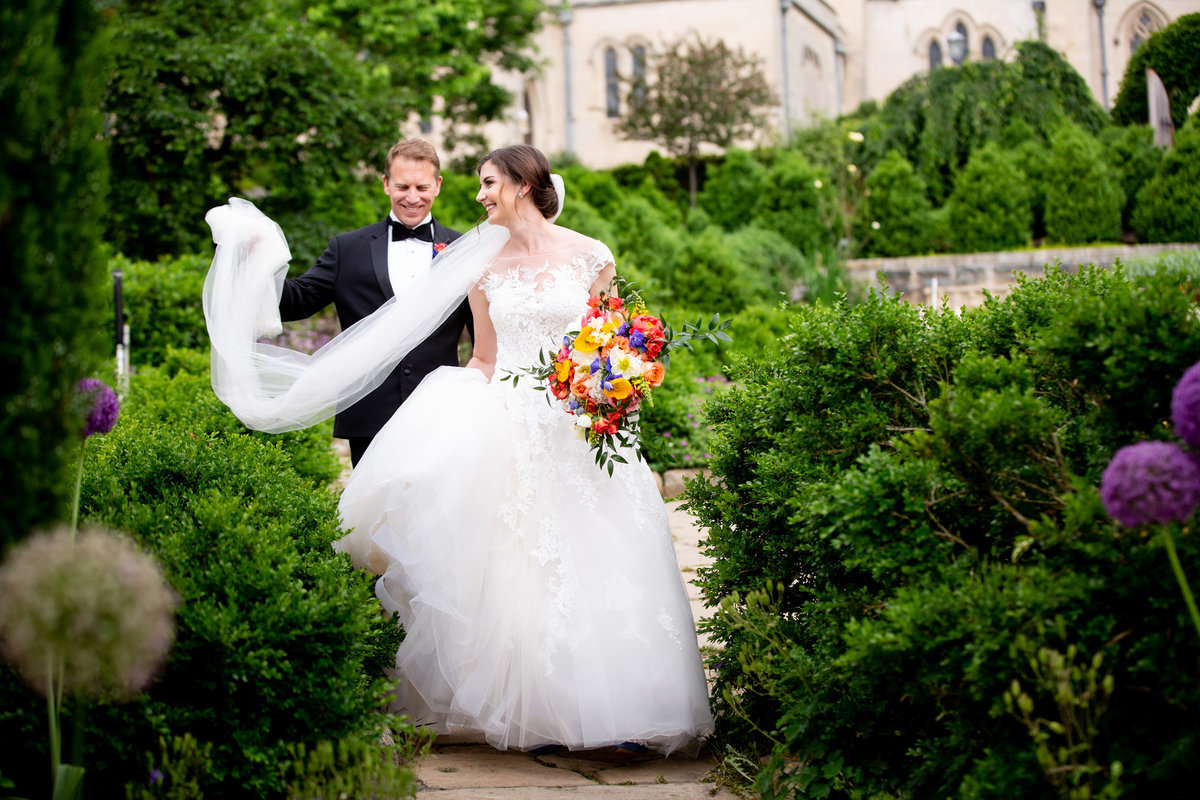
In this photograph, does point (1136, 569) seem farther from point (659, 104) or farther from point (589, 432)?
point (659, 104)

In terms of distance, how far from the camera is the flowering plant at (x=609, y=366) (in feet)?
12.8

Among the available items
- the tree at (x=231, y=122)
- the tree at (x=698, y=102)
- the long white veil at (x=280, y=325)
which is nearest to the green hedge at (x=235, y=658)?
the long white veil at (x=280, y=325)

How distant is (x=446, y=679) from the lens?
3.92 m

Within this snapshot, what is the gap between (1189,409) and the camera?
6.96ft

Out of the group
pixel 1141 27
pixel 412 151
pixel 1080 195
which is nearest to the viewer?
pixel 412 151

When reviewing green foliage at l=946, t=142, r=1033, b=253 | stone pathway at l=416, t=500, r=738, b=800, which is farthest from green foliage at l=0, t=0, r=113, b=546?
green foliage at l=946, t=142, r=1033, b=253

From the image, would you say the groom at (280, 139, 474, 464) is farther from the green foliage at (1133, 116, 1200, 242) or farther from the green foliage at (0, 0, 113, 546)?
the green foliage at (1133, 116, 1200, 242)

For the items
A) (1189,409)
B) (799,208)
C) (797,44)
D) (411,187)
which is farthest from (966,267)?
(797,44)

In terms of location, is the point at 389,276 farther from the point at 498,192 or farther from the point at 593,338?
the point at 593,338

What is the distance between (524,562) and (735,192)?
64.0ft

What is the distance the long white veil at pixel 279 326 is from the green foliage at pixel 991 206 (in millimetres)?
15771

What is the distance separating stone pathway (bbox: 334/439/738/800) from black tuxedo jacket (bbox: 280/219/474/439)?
4.89 feet

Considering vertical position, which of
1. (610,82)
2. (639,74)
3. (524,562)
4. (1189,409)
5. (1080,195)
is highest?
(610,82)

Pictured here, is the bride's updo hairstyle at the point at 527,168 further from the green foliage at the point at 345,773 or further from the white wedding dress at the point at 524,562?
the green foliage at the point at 345,773
